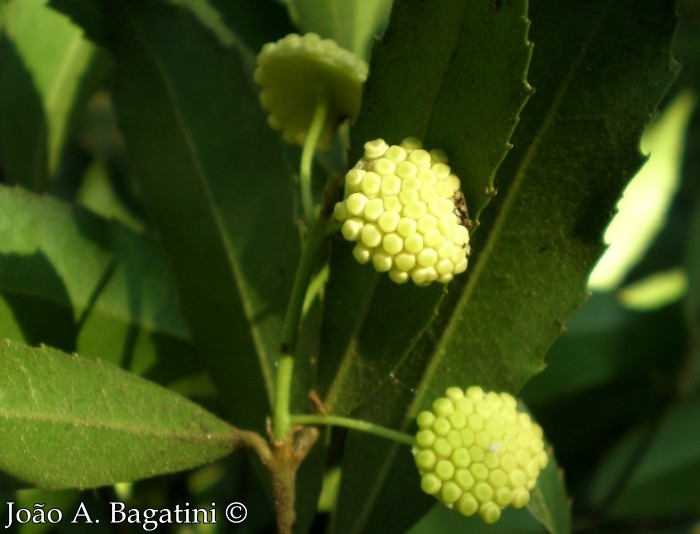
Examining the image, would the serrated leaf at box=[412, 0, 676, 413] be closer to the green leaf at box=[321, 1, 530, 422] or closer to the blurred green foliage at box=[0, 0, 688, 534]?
the blurred green foliage at box=[0, 0, 688, 534]

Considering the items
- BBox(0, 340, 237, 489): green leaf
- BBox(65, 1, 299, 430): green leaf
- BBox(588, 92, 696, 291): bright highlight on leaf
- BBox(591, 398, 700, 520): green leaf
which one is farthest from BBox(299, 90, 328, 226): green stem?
BBox(588, 92, 696, 291): bright highlight on leaf

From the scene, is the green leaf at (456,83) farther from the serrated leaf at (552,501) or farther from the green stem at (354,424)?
the serrated leaf at (552,501)

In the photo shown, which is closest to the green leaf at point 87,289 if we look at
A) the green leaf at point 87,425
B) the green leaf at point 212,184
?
the green leaf at point 212,184

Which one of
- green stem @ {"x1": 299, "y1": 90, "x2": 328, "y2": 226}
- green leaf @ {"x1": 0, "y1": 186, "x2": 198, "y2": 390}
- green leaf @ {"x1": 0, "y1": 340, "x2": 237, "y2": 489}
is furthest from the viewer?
green leaf @ {"x1": 0, "y1": 186, "x2": 198, "y2": 390}

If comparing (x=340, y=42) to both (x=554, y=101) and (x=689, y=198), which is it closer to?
(x=554, y=101)

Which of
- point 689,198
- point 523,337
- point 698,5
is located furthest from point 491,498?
point 698,5

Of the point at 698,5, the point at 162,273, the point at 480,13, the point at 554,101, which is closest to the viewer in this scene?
the point at 480,13
